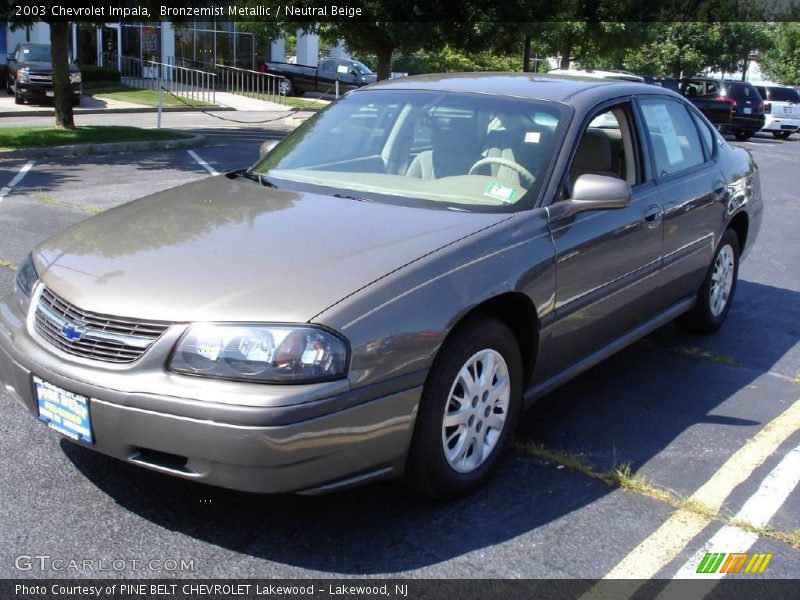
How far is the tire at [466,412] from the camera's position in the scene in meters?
3.22

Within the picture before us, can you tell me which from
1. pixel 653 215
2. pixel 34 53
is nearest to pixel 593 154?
pixel 653 215

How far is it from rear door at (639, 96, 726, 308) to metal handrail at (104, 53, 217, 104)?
25210 millimetres

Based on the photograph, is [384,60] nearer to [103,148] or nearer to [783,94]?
[103,148]

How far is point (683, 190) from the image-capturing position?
4.97m

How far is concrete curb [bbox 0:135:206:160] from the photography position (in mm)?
13062

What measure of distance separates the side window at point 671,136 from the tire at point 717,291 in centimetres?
67

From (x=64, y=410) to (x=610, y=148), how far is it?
2978mm

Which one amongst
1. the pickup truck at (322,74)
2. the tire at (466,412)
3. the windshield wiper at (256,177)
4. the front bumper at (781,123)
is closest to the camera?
the tire at (466,412)

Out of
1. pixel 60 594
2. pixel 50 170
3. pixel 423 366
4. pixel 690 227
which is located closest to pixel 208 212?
pixel 423 366

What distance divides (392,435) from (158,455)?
2.57 ft

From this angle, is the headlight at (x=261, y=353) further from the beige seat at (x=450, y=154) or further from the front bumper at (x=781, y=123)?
the front bumper at (x=781, y=123)

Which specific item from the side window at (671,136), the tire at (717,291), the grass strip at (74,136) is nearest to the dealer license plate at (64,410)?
the side window at (671,136)

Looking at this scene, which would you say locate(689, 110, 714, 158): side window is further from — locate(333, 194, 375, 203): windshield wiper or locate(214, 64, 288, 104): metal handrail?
locate(214, 64, 288, 104): metal handrail

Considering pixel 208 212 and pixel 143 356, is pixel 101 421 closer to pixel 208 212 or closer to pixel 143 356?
pixel 143 356
